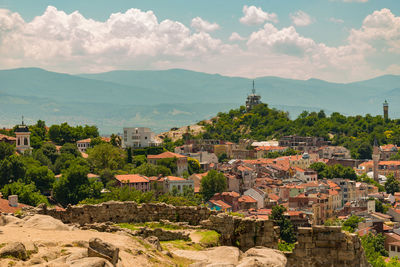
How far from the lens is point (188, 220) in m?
17.7

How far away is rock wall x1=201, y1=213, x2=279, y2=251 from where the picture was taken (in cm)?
1507

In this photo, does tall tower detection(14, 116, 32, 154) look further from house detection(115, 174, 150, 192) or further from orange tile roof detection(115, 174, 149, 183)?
house detection(115, 174, 150, 192)

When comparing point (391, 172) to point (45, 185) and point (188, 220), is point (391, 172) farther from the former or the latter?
point (188, 220)

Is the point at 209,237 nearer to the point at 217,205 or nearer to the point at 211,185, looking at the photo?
the point at 217,205

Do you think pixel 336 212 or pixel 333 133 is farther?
pixel 333 133

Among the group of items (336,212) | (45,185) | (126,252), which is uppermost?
(126,252)

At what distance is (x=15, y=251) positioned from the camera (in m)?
10.4

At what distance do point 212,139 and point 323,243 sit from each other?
14230 centimetres

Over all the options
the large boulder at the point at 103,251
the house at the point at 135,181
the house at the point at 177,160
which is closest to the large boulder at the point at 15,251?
the large boulder at the point at 103,251

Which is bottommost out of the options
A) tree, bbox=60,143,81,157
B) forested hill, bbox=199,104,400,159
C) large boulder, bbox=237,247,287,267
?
tree, bbox=60,143,81,157

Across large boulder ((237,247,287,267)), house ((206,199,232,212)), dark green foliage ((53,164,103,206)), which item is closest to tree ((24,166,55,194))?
dark green foliage ((53,164,103,206))

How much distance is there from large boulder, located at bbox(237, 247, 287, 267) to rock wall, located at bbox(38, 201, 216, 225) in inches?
194

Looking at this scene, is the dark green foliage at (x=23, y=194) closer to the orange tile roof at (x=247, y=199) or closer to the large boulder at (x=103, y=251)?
the orange tile roof at (x=247, y=199)

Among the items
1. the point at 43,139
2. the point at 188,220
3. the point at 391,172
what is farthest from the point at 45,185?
the point at 391,172
